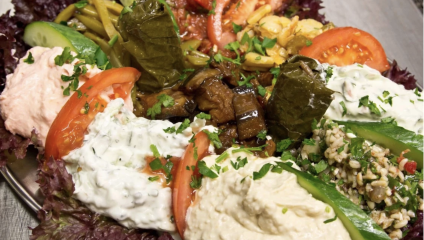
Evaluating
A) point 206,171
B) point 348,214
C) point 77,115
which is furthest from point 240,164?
point 77,115

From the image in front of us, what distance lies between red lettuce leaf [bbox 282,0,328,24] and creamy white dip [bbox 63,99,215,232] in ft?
7.16

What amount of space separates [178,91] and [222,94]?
464 millimetres

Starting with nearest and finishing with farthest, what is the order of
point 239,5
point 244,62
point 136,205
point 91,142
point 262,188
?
point 262,188
point 136,205
point 91,142
point 244,62
point 239,5

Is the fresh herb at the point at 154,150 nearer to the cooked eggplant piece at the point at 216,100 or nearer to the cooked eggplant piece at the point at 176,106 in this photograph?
the cooked eggplant piece at the point at 176,106

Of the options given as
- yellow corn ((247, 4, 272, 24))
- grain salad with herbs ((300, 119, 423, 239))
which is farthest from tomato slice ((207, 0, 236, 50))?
grain salad with herbs ((300, 119, 423, 239))

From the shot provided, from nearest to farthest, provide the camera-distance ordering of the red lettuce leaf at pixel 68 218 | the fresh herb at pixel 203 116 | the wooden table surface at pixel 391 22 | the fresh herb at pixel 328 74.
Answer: the red lettuce leaf at pixel 68 218, the fresh herb at pixel 203 116, the fresh herb at pixel 328 74, the wooden table surface at pixel 391 22

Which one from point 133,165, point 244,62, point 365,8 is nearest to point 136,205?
point 133,165

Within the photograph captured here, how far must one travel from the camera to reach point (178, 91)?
3.27 meters

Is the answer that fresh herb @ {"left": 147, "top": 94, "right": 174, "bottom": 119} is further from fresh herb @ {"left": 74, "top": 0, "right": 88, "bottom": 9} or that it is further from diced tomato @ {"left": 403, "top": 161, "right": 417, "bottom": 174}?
diced tomato @ {"left": 403, "top": 161, "right": 417, "bottom": 174}

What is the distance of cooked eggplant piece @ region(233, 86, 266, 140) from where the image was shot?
116 inches

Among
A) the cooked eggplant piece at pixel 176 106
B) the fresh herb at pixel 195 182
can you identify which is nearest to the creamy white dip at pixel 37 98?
the cooked eggplant piece at pixel 176 106

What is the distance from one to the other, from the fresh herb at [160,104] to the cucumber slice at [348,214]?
135cm

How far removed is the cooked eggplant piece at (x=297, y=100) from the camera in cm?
279

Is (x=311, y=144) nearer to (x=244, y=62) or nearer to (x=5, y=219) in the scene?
(x=244, y=62)
